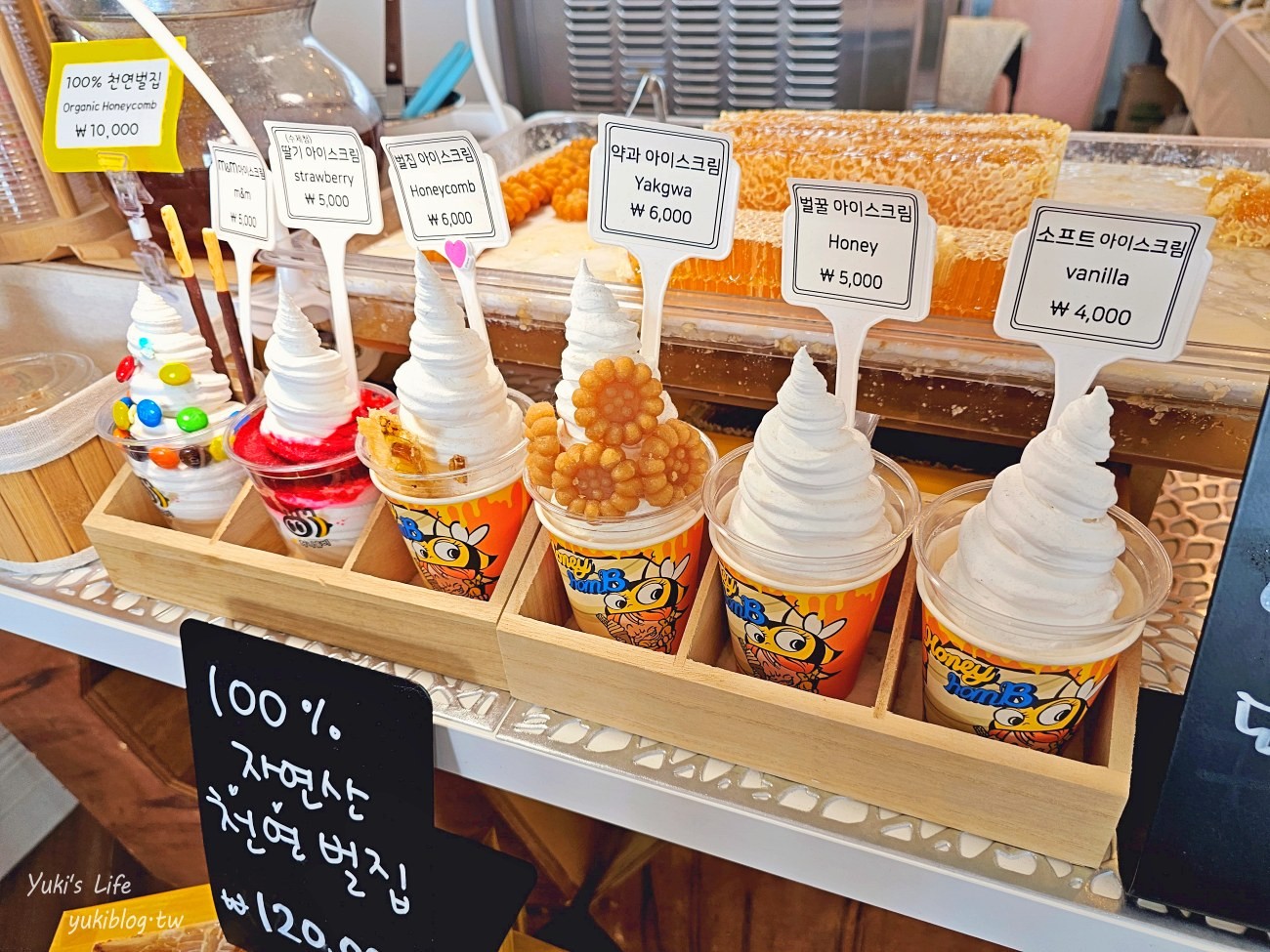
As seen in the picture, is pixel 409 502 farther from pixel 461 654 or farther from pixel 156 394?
pixel 156 394

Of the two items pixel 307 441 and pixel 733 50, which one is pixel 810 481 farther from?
pixel 733 50

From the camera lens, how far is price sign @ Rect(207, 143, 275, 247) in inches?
37.0

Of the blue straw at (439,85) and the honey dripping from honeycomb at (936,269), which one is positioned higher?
the blue straw at (439,85)

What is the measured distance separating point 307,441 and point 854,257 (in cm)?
56

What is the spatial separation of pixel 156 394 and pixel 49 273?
21.9 inches

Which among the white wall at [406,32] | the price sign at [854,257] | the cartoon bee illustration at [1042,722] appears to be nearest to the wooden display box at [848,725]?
the cartoon bee illustration at [1042,722]

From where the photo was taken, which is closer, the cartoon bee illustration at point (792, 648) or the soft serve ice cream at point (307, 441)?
the cartoon bee illustration at point (792, 648)

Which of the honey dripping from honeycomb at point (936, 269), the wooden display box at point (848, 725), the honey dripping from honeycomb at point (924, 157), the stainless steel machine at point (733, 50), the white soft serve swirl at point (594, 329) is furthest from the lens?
the stainless steel machine at point (733, 50)

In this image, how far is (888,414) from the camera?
3.22ft

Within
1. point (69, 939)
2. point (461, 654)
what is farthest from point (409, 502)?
point (69, 939)

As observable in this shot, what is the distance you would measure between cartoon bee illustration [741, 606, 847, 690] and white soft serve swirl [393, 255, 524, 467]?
29 centimetres

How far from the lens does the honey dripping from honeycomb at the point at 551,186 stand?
4.74ft

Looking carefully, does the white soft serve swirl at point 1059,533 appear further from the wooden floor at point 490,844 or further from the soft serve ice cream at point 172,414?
the soft serve ice cream at point 172,414

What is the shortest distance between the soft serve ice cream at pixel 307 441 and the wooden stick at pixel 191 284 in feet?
0.47
